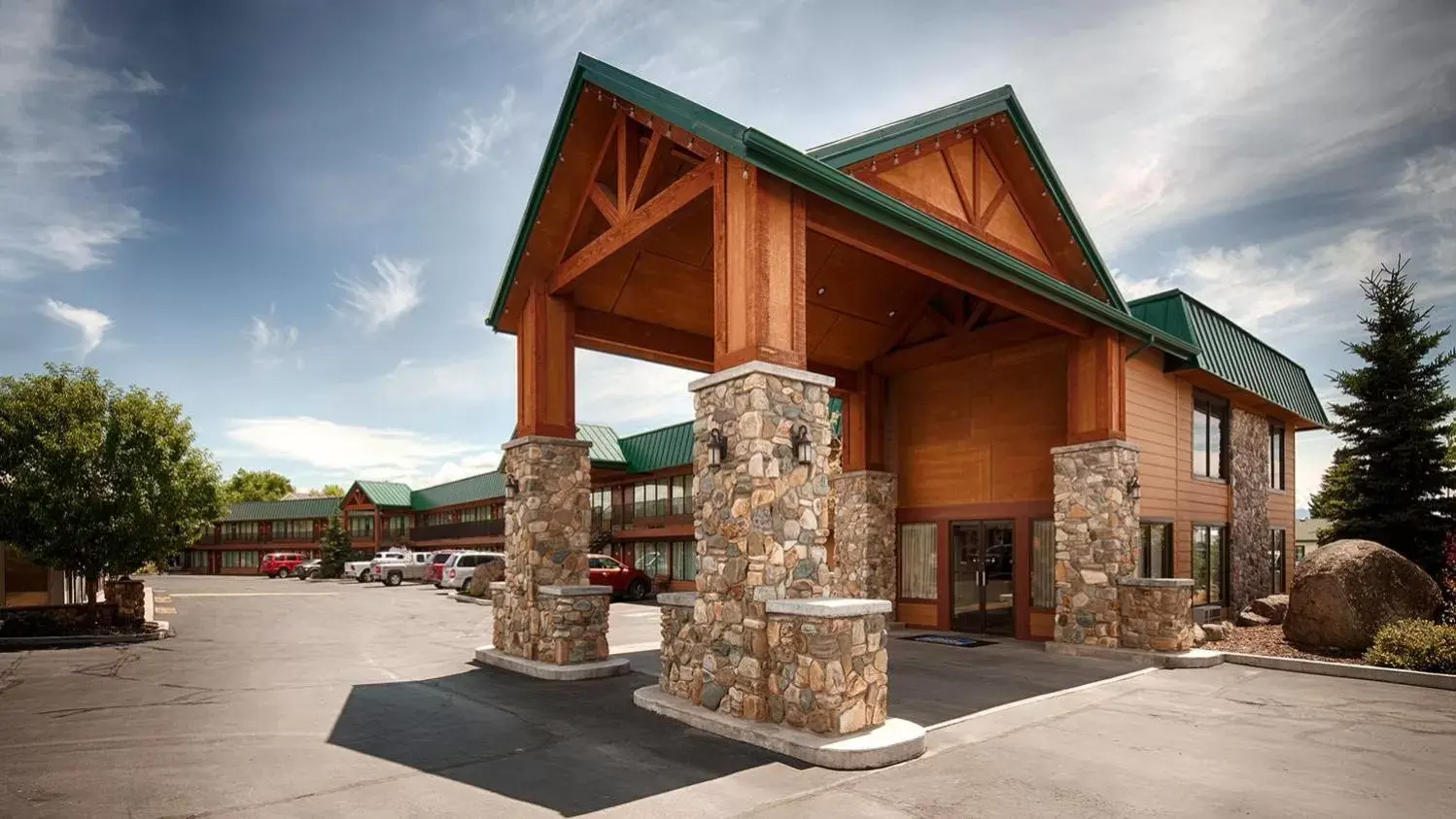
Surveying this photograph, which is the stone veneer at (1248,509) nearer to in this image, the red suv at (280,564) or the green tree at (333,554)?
the green tree at (333,554)

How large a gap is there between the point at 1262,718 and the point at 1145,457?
664cm

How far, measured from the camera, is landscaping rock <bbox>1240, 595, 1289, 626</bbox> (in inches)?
628

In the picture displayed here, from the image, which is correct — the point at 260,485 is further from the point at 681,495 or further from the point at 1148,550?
the point at 1148,550

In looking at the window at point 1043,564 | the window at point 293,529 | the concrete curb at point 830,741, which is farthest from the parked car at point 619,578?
the window at point 293,529

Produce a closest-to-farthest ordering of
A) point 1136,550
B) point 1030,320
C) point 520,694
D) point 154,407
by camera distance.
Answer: point 520,694 → point 1136,550 → point 1030,320 → point 154,407

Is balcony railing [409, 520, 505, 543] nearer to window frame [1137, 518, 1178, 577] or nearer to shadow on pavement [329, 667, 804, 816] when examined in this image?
shadow on pavement [329, 667, 804, 816]

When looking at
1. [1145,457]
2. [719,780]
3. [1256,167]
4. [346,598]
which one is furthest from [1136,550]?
[346,598]

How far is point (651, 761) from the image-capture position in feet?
22.1

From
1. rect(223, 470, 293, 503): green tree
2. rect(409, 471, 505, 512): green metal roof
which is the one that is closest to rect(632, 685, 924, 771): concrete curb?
rect(409, 471, 505, 512): green metal roof

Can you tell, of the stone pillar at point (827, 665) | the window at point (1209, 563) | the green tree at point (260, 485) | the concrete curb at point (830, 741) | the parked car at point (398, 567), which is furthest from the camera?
the green tree at point (260, 485)

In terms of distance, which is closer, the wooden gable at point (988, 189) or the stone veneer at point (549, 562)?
the wooden gable at point (988, 189)

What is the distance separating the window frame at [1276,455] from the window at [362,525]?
2060 inches

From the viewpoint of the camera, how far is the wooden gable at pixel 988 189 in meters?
10.6

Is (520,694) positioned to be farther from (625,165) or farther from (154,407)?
(154,407)
